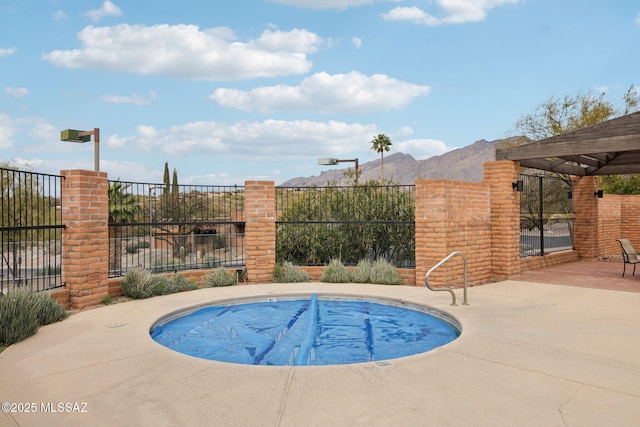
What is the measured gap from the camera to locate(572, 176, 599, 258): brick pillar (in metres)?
16.0

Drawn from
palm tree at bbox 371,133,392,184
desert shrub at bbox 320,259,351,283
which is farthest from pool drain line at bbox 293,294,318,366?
palm tree at bbox 371,133,392,184

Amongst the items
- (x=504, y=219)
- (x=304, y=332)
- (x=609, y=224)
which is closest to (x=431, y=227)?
(x=504, y=219)

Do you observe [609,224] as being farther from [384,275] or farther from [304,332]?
[304,332]

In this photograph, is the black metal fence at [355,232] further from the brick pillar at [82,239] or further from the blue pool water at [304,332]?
the brick pillar at [82,239]

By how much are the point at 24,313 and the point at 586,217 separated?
54.5 feet

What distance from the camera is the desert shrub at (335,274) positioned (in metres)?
11.1

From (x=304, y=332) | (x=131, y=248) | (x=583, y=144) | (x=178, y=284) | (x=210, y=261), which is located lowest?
(x=304, y=332)

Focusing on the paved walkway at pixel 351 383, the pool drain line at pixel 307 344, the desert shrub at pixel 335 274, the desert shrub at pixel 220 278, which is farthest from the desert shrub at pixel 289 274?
the paved walkway at pixel 351 383

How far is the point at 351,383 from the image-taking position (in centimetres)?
429

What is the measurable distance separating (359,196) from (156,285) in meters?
6.36

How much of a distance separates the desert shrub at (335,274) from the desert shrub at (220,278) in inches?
86.6

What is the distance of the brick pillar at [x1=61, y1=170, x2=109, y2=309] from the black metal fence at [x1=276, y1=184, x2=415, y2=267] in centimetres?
540

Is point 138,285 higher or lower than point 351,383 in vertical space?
higher

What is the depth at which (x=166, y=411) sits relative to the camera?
12.2 ft
